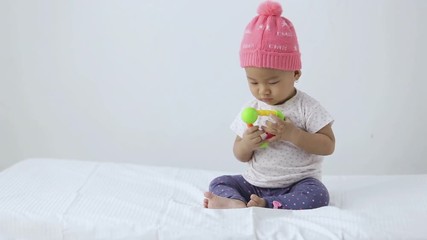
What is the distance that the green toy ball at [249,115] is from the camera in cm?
163

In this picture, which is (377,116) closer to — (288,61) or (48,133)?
(288,61)

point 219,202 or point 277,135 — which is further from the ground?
point 277,135

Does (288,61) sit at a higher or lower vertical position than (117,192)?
higher

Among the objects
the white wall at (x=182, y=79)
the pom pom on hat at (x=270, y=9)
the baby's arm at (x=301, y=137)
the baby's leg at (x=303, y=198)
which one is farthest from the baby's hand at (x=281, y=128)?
the white wall at (x=182, y=79)

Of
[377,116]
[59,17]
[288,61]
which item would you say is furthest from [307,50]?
[59,17]

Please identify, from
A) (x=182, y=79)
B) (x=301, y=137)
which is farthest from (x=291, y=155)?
(x=182, y=79)

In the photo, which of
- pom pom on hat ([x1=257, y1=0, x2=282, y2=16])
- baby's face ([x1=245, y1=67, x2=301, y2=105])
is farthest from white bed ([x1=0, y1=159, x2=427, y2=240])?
pom pom on hat ([x1=257, y1=0, x2=282, y2=16])

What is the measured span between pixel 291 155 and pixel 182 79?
0.81m

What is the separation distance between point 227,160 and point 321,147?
0.89 m

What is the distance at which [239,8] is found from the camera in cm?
231

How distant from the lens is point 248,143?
167 cm

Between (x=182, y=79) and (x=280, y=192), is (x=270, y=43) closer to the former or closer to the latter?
(x=280, y=192)

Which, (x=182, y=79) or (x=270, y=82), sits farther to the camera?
(x=182, y=79)

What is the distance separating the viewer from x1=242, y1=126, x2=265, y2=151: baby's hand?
5.44ft
